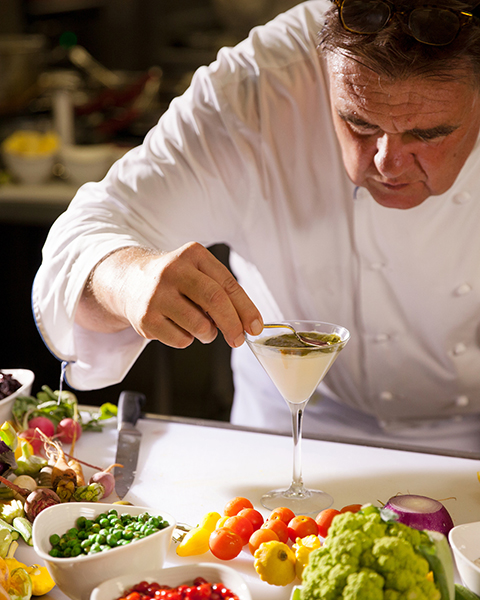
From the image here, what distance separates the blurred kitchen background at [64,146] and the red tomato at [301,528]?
189 centimetres

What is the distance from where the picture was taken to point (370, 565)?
752 millimetres

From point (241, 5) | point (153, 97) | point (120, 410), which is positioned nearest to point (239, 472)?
point (120, 410)

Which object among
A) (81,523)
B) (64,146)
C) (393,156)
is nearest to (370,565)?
(81,523)

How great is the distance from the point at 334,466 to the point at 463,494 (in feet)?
0.76

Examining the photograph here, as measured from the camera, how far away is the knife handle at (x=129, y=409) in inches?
55.8

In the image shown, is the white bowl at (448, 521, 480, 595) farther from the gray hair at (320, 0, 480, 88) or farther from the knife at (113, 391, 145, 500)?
the gray hair at (320, 0, 480, 88)

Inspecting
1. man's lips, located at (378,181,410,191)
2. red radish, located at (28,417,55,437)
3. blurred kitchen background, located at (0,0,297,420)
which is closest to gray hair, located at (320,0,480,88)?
man's lips, located at (378,181,410,191)

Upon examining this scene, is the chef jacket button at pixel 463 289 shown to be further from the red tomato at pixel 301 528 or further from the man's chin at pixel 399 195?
the red tomato at pixel 301 528

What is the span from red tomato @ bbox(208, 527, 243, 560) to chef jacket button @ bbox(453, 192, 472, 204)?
870mm

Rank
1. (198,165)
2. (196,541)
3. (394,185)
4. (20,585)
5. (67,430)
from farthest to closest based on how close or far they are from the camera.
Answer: (198,165) → (67,430) → (394,185) → (196,541) → (20,585)

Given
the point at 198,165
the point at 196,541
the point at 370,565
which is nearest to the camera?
the point at 370,565

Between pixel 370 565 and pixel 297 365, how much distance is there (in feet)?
1.31

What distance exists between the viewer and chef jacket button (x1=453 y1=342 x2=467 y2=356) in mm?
1579

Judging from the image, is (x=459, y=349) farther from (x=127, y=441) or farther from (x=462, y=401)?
(x=127, y=441)
